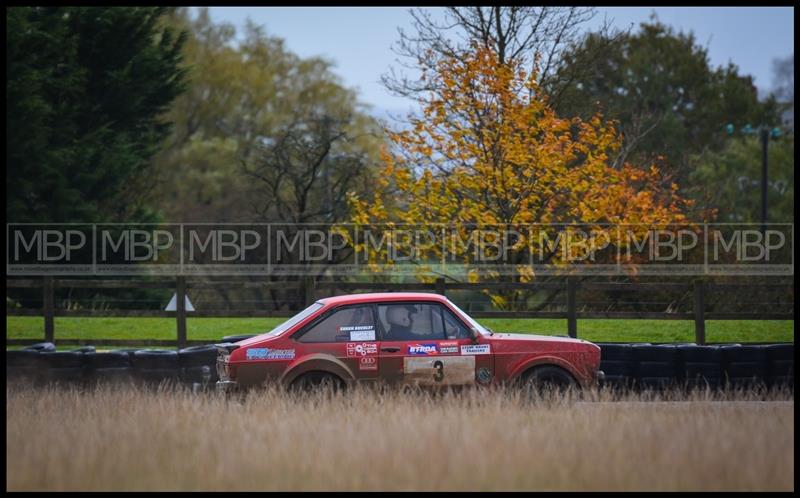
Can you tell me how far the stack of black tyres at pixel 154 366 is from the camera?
12633mm

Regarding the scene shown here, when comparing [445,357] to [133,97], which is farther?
[133,97]

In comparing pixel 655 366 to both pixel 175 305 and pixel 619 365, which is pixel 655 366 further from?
pixel 175 305

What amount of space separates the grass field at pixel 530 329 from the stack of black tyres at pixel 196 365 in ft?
22.6

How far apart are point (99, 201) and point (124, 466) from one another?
29799 mm

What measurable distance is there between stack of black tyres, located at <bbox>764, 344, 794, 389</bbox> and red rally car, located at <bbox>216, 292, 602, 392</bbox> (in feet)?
10.2

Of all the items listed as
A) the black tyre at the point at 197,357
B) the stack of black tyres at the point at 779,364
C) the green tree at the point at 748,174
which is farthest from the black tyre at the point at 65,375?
the green tree at the point at 748,174

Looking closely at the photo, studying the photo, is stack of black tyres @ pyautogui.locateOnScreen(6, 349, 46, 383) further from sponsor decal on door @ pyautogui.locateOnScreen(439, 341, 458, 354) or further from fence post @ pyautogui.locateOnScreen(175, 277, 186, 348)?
fence post @ pyautogui.locateOnScreen(175, 277, 186, 348)

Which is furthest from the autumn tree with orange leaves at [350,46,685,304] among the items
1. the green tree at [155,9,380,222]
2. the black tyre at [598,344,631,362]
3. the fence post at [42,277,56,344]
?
the green tree at [155,9,380,222]

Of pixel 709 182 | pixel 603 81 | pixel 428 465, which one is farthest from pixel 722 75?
pixel 428 465

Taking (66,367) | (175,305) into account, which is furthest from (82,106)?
(66,367)

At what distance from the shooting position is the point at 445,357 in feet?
36.3

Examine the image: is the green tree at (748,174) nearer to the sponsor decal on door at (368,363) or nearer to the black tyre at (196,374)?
the black tyre at (196,374)

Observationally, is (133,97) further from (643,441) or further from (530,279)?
(643,441)

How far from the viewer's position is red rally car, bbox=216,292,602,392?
10.9 metres
